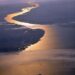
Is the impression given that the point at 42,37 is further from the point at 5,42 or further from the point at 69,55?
the point at 69,55

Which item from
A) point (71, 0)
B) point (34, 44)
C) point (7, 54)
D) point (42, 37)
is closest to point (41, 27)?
point (42, 37)

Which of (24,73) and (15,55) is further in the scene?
(15,55)

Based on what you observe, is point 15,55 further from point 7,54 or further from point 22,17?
point 22,17

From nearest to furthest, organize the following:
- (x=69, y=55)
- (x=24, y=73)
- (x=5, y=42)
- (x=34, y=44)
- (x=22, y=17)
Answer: (x=24, y=73), (x=69, y=55), (x=34, y=44), (x=5, y=42), (x=22, y=17)

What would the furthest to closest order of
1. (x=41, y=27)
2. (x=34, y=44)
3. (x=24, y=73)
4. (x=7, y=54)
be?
(x=41, y=27) → (x=34, y=44) → (x=7, y=54) → (x=24, y=73)

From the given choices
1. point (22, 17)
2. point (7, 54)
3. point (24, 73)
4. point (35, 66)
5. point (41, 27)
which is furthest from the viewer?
point (22, 17)

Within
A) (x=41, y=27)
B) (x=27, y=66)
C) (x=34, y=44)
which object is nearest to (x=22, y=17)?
(x=41, y=27)

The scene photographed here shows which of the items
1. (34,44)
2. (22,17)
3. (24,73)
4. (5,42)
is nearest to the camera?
(24,73)

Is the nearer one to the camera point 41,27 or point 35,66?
point 35,66

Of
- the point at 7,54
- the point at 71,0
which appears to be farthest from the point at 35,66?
the point at 71,0
